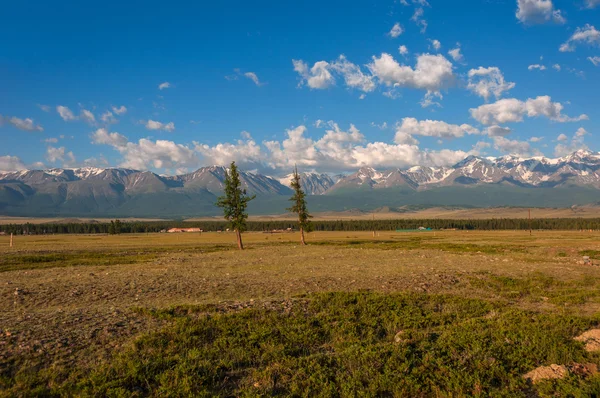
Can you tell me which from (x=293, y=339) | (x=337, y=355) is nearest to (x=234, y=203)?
(x=293, y=339)

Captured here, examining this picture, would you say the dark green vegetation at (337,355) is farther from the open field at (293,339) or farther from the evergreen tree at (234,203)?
the evergreen tree at (234,203)

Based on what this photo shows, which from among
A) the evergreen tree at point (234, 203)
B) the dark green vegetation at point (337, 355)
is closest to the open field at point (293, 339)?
the dark green vegetation at point (337, 355)

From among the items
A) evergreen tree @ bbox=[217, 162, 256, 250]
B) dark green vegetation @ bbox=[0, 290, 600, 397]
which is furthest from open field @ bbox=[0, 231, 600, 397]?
evergreen tree @ bbox=[217, 162, 256, 250]

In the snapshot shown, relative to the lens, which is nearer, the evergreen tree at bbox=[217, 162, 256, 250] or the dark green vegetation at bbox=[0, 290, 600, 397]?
the dark green vegetation at bbox=[0, 290, 600, 397]

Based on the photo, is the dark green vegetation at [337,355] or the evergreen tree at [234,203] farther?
the evergreen tree at [234,203]

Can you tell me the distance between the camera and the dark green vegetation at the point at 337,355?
8742mm

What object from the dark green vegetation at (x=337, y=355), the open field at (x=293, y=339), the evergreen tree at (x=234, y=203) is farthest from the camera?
the evergreen tree at (x=234, y=203)

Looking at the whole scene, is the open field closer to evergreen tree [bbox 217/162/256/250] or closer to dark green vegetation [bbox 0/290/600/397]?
dark green vegetation [bbox 0/290/600/397]

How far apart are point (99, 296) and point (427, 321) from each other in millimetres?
13932

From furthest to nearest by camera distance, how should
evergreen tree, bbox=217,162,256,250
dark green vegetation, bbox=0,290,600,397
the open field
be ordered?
1. evergreen tree, bbox=217,162,256,250
2. the open field
3. dark green vegetation, bbox=0,290,600,397

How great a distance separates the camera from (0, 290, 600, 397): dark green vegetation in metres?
8.74

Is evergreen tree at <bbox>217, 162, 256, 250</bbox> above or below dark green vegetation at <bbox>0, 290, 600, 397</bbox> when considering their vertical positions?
above

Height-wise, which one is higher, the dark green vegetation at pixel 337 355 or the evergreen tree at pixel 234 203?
the evergreen tree at pixel 234 203

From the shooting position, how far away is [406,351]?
10469 mm
